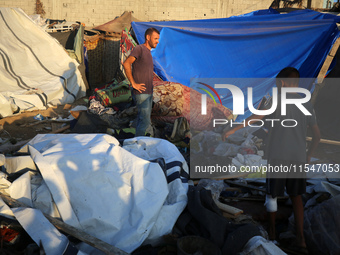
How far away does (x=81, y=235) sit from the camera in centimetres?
211

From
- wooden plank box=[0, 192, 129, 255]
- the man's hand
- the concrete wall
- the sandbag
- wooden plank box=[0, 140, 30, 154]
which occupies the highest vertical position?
the concrete wall

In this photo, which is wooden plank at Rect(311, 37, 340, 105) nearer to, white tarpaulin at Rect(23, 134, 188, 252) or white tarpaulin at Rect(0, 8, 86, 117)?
white tarpaulin at Rect(23, 134, 188, 252)

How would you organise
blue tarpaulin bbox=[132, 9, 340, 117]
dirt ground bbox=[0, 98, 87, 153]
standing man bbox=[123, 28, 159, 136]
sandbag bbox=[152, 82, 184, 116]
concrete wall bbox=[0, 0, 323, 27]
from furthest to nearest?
concrete wall bbox=[0, 0, 323, 27], blue tarpaulin bbox=[132, 9, 340, 117], sandbag bbox=[152, 82, 184, 116], dirt ground bbox=[0, 98, 87, 153], standing man bbox=[123, 28, 159, 136]

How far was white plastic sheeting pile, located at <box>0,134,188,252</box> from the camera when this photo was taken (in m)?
2.30

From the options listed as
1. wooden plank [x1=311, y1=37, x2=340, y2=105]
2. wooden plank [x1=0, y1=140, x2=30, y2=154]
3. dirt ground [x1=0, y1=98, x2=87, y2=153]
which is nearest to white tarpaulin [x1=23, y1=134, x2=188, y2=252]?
wooden plank [x1=0, y1=140, x2=30, y2=154]

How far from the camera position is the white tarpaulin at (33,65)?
7.55 meters

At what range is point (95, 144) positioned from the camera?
2.83 metres

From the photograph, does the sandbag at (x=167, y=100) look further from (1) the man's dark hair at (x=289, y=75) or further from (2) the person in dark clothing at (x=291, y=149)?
(1) the man's dark hair at (x=289, y=75)

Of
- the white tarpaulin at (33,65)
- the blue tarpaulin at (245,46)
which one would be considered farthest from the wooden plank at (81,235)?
the white tarpaulin at (33,65)

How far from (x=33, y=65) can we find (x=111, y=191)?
6.73 meters

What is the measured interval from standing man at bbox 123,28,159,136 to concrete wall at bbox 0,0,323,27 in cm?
1076

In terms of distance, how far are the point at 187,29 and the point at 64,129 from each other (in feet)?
11.5

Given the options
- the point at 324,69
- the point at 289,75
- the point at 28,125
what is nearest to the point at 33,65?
the point at 28,125

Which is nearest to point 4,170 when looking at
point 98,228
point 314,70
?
point 98,228
